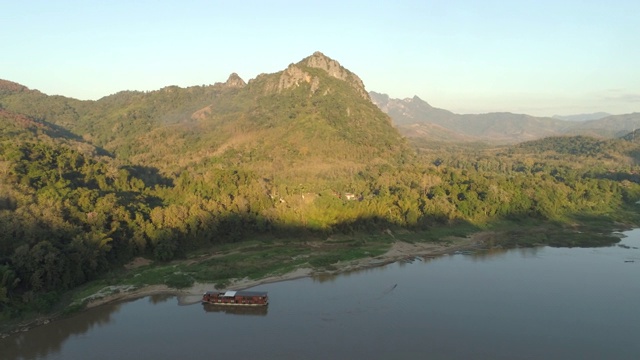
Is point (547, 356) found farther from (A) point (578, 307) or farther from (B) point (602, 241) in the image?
(B) point (602, 241)

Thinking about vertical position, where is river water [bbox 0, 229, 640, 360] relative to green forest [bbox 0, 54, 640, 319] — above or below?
below

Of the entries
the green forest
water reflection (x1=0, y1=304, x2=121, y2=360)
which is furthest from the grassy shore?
the green forest

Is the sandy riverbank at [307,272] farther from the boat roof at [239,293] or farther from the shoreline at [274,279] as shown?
the boat roof at [239,293]

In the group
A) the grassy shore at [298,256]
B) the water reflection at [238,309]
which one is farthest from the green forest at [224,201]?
the water reflection at [238,309]

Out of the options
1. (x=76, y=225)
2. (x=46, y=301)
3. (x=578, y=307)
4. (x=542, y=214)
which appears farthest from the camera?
(x=542, y=214)

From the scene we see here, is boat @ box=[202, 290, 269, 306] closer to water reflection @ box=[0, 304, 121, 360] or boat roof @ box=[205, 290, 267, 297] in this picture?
boat roof @ box=[205, 290, 267, 297]

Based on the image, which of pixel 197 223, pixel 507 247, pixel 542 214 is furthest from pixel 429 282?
pixel 542 214

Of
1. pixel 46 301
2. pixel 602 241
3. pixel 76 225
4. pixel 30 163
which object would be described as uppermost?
pixel 30 163
